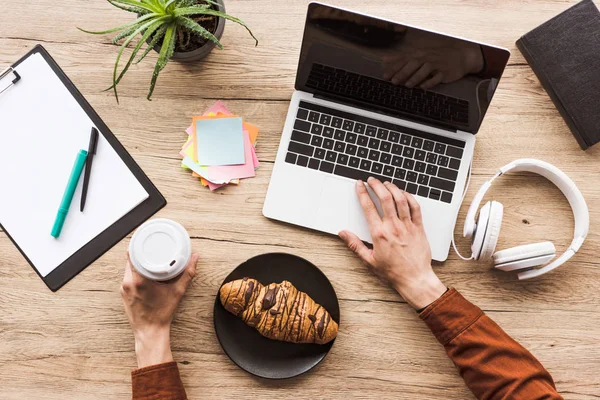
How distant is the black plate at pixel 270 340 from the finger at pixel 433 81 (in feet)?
1.29

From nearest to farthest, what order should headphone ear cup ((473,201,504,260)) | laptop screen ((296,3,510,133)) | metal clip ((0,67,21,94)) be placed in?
laptop screen ((296,3,510,133))
headphone ear cup ((473,201,504,260))
metal clip ((0,67,21,94))

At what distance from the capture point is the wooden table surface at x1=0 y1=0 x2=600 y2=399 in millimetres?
1006

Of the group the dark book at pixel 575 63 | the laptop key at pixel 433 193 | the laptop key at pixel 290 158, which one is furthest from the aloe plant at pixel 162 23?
the dark book at pixel 575 63

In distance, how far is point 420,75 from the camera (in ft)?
2.99

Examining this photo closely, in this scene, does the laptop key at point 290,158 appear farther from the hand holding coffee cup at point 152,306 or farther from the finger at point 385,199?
the hand holding coffee cup at point 152,306

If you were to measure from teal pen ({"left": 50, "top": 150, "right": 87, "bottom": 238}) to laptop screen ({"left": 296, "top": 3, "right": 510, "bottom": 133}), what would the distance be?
455mm

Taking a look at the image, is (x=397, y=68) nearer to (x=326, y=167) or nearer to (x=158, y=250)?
(x=326, y=167)

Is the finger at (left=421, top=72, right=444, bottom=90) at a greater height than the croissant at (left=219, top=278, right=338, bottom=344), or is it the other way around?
the finger at (left=421, top=72, right=444, bottom=90)

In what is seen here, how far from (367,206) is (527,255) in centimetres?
31

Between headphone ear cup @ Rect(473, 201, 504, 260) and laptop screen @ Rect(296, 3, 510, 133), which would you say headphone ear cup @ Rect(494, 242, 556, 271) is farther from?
laptop screen @ Rect(296, 3, 510, 133)

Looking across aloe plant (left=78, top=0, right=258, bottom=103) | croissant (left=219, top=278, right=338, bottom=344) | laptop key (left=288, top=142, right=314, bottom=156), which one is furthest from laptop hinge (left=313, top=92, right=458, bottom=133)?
croissant (left=219, top=278, right=338, bottom=344)

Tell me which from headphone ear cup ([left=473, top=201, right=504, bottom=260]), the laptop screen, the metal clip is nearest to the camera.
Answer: the laptop screen

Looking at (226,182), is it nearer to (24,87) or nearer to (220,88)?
(220,88)

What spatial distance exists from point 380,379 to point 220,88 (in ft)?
2.19
